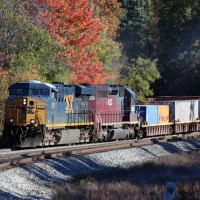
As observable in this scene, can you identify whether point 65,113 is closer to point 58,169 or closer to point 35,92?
point 35,92

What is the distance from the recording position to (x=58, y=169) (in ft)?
55.3

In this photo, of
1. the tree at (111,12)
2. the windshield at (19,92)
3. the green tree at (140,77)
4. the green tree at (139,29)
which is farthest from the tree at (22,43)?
the green tree at (139,29)

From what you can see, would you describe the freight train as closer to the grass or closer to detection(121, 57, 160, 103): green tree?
the grass

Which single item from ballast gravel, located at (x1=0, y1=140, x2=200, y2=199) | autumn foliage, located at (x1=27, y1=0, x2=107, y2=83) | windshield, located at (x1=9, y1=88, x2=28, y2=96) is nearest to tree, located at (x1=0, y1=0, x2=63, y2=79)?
autumn foliage, located at (x1=27, y1=0, x2=107, y2=83)

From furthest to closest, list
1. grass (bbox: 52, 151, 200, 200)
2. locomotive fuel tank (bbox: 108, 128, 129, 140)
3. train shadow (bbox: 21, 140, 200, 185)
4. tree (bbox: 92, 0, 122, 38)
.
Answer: tree (bbox: 92, 0, 122, 38)
locomotive fuel tank (bbox: 108, 128, 129, 140)
train shadow (bbox: 21, 140, 200, 185)
grass (bbox: 52, 151, 200, 200)

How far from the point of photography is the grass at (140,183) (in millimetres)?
12031

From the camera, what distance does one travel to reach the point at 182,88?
6103cm

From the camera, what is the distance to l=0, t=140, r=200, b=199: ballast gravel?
1336 centimetres

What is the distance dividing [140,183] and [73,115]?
1081 centimetres

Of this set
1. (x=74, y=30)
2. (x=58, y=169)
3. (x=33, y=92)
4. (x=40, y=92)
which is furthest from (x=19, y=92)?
(x=74, y=30)

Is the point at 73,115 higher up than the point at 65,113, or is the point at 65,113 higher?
the point at 65,113

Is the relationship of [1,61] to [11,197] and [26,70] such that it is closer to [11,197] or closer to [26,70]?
[26,70]

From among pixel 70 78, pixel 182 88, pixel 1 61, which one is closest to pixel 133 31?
pixel 182 88

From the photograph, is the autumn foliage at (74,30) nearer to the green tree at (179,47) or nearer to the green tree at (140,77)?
the green tree at (140,77)
